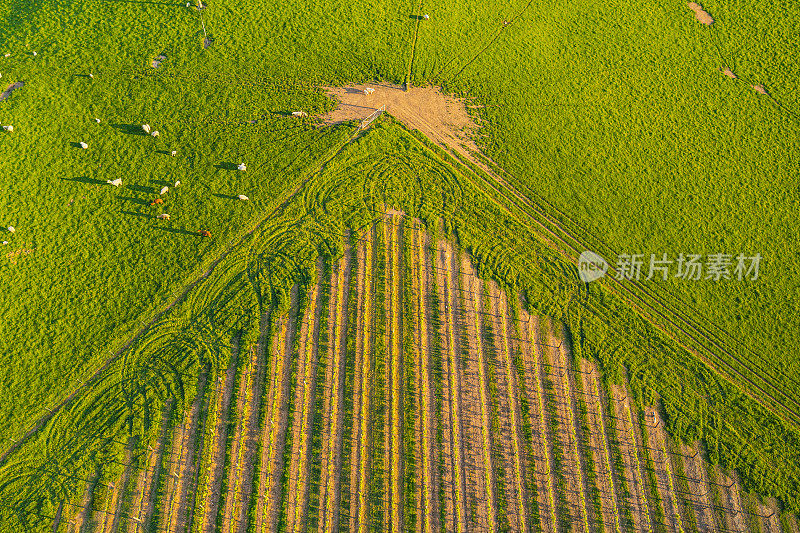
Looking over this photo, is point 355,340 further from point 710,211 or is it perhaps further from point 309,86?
point 710,211

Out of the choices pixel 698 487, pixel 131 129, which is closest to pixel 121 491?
pixel 131 129

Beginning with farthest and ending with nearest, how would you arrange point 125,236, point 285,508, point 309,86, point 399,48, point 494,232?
point 399,48, point 309,86, point 494,232, point 125,236, point 285,508

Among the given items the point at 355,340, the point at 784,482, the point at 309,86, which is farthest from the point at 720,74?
the point at 355,340

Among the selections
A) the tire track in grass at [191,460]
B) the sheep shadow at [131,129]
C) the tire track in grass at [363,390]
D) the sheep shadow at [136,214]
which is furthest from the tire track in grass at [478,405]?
the sheep shadow at [131,129]

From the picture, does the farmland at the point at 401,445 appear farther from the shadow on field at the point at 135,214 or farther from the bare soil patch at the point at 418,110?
the bare soil patch at the point at 418,110

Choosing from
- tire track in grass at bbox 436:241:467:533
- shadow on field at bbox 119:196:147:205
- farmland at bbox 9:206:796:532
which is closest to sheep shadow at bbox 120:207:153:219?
shadow on field at bbox 119:196:147:205

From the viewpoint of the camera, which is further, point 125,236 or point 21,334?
point 125,236
